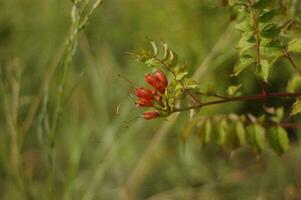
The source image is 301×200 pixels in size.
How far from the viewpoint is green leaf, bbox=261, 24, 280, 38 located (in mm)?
999

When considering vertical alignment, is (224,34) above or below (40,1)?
below

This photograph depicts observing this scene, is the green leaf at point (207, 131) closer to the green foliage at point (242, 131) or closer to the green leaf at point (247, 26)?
the green foliage at point (242, 131)

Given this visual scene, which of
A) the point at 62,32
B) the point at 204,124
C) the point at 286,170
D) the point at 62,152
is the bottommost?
the point at 286,170

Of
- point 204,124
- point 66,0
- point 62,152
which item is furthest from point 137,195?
point 66,0

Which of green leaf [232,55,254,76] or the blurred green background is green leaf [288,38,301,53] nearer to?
green leaf [232,55,254,76]

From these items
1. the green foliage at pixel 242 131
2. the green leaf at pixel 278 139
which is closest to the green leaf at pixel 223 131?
the green foliage at pixel 242 131

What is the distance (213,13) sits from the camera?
7.63 feet

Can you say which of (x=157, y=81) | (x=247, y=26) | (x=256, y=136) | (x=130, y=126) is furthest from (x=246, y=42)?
(x=130, y=126)

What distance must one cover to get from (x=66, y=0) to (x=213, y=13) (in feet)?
2.77

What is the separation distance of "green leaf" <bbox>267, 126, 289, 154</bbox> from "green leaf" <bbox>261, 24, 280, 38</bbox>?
0.30 metres

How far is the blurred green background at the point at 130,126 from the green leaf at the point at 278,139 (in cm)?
51

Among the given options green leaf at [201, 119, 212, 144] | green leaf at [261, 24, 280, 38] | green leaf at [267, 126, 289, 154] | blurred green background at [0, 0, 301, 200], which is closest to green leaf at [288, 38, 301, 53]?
green leaf at [261, 24, 280, 38]

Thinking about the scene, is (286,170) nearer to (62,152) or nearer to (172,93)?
(62,152)

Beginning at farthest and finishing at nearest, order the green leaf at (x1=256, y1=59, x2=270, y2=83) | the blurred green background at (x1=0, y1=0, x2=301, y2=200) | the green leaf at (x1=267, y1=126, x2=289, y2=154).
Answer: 1. the blurred green background at (x1=0, y1=0, x2=301, y2=200)
2. the green leaf at (x1=267, y1=126, x2=289, y2=154)
3. the green leaf at (x1=256, y1=59, x2=270, y2=83)
